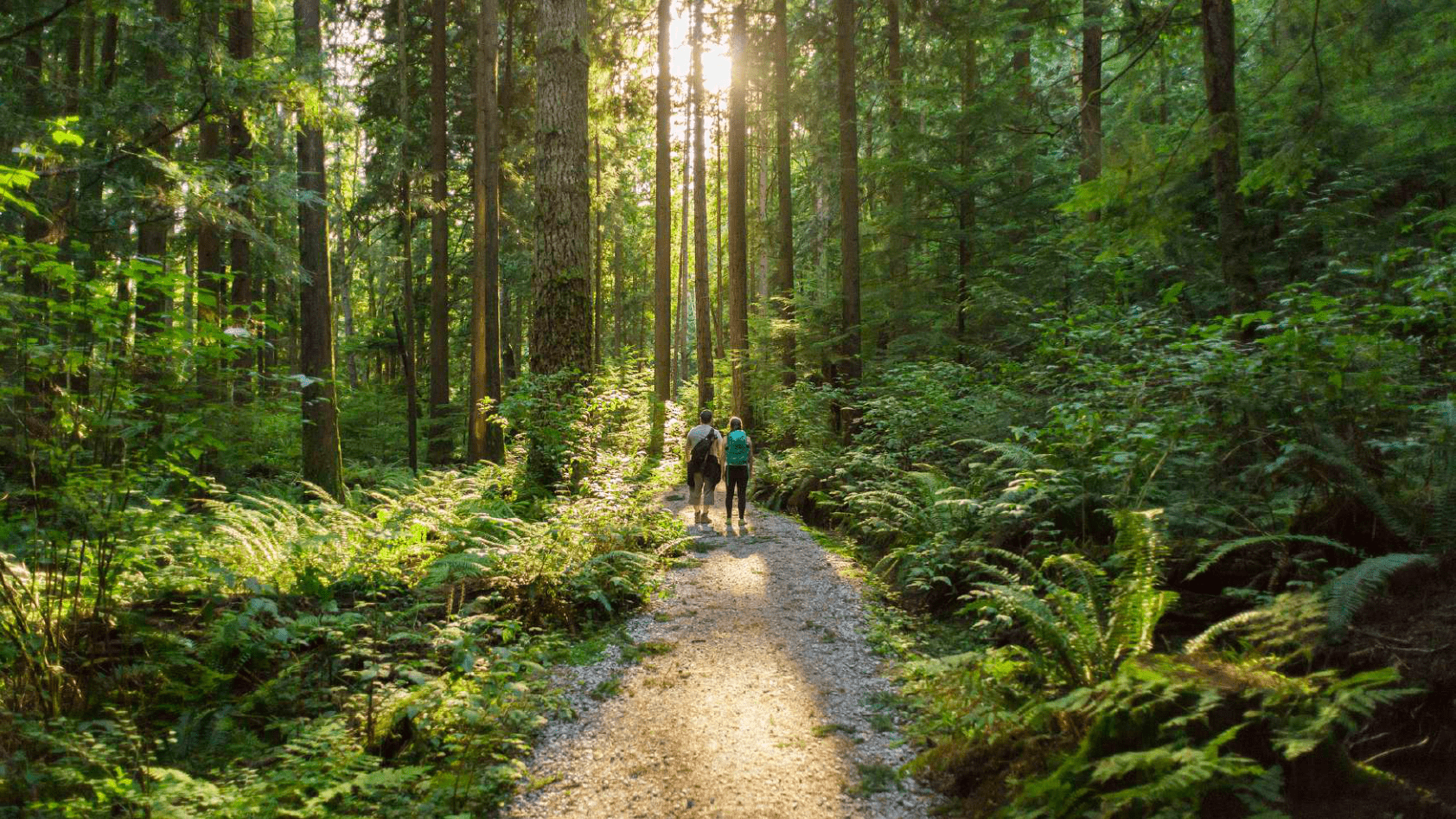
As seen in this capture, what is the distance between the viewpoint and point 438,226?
694 inches

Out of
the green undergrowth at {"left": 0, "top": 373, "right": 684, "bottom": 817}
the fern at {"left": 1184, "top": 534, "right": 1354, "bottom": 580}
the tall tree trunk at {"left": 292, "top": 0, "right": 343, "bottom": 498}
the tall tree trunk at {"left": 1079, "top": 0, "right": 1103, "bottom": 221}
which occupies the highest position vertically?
the tall tree trunk at {"left": 1079, "top": 0, "right": 1103, "bottom": 221}

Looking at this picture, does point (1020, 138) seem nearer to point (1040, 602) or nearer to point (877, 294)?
point (877, 294)

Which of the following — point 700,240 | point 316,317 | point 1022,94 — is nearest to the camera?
point 316,317

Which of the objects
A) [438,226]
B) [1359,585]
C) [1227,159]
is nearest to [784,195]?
[438,226]

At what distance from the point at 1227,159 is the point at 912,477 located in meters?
4.44

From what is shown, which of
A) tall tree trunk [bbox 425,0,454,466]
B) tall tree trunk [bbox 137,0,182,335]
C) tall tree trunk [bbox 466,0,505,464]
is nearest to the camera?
tall tree trunk [bbox 137,0,182,335]

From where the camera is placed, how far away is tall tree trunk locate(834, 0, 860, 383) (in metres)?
14.3

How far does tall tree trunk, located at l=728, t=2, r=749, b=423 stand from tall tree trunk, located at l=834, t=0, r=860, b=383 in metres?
4.11

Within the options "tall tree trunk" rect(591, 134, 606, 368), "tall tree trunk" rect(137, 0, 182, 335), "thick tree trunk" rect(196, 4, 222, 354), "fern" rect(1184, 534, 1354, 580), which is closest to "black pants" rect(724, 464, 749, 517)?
"fern" rect(1184, 534, 1354, 580)

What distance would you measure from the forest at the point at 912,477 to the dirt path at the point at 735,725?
0.78 feet

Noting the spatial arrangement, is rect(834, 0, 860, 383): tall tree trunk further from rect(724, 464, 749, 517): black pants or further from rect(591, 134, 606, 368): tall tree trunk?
rect(591, 134, 606, 368): tall tree trunk

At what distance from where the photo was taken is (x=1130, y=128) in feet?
22.8

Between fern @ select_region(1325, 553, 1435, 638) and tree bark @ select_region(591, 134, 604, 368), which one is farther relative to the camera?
tree bark @ select_region(591, 134, 604, 368)

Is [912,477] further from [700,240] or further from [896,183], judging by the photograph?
[700,240]
